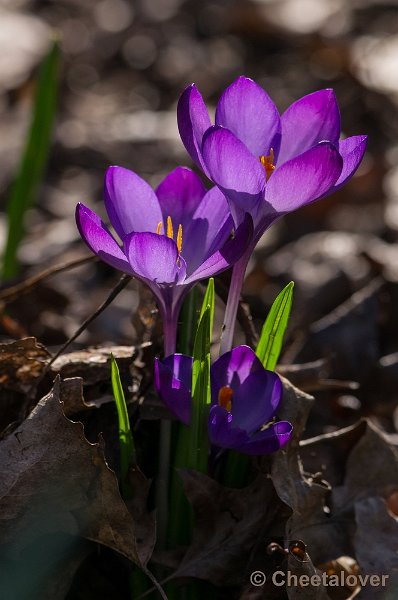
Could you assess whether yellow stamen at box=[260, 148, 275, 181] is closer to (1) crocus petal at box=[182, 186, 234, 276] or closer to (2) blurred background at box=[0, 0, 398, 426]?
(1) crocus petal at box=[182, 186, 234, 276]

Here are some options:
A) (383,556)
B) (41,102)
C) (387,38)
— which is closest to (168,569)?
(383,556)

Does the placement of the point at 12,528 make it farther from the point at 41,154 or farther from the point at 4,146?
the point at 4,146

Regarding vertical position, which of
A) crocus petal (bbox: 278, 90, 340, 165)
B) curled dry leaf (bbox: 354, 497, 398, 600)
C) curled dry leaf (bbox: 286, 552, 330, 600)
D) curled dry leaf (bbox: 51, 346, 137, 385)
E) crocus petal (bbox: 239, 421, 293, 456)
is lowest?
curled dry leaf (bbox: 354, 497, 398, 600)

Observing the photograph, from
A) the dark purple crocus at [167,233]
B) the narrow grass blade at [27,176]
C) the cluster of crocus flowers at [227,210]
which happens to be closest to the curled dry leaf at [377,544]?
the cluster of crocus flowers at [227,210]

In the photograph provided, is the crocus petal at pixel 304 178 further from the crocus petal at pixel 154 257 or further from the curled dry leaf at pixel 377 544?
the curled dry leaf at pixel 377 544

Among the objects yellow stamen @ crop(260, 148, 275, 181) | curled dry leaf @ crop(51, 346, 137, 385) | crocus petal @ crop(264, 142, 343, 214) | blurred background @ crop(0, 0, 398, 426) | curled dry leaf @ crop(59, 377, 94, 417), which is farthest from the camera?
blurred background @ crop(0, 0, 398, 426)

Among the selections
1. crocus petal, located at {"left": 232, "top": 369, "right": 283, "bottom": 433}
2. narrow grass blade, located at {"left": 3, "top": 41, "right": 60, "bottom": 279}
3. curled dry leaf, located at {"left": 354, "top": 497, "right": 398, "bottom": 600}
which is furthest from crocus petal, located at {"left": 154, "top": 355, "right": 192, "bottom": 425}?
narrow grass blade, located at {"left": 3, "top": 41, "right": 60, "bottom": 279}

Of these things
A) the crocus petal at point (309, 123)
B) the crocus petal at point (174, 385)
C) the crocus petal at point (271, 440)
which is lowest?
the crocus petal at point (271, 440)

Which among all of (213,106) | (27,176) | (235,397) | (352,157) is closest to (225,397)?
(235,397)
